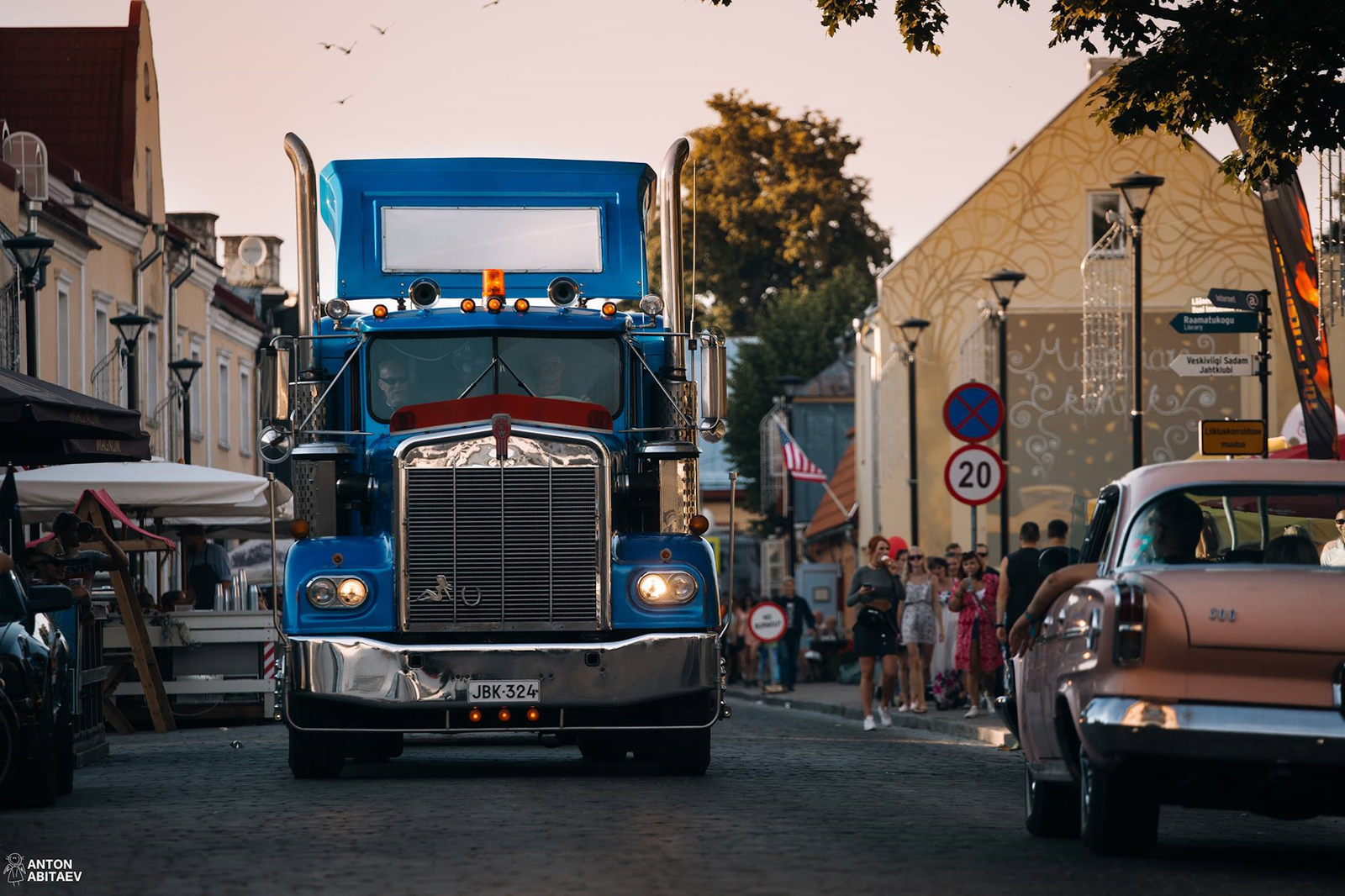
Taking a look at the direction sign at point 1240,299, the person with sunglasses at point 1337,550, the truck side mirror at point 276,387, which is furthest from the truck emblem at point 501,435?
the direction sign at point 1240,299

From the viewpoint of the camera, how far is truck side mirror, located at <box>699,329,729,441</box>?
1554cm

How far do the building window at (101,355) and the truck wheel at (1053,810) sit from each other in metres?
35.0

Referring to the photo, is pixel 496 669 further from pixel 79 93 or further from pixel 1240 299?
pixel 79 93

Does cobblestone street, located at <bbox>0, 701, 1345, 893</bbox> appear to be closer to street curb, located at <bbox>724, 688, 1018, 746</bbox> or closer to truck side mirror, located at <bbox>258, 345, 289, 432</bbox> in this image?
truck side mirror, located at <bbox>258, 345, 289, 432</bbox>

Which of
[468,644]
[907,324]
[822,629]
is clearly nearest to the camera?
[468,644]

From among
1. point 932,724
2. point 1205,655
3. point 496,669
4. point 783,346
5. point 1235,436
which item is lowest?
point 932,724

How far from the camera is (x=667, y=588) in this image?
1481 centimetres

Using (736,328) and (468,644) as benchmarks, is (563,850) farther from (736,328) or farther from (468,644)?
(736,328)

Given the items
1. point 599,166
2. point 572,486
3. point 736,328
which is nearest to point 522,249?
point 599,166

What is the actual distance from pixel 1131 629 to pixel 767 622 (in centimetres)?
2822

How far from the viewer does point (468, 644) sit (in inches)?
573

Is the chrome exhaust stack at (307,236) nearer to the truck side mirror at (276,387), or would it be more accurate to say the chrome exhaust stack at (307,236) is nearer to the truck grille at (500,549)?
the truck side mirror at (276,387)

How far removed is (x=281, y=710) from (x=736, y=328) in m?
61.0

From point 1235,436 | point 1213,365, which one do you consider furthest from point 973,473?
point 1235,436
